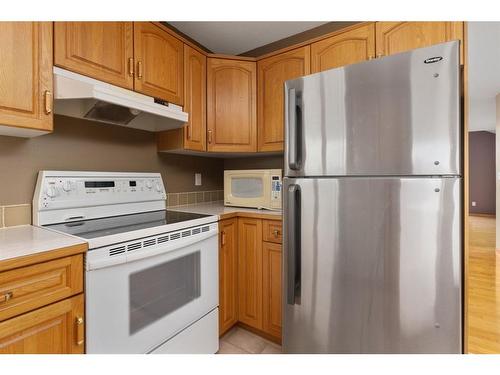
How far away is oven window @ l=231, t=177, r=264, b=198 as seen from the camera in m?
1.95

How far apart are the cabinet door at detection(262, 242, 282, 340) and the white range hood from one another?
39.8 inches

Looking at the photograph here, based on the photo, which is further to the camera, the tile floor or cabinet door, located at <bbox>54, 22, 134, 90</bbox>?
the tile floor

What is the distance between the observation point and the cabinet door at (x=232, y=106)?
198cm

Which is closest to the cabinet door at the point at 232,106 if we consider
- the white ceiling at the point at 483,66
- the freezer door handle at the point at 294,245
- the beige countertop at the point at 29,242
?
the freezer door handle at the point at 294,245

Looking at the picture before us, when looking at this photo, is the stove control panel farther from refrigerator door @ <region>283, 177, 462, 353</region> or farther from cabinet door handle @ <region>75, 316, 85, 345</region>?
refrigerator door @ <region>283, 177, 462, 353</region>

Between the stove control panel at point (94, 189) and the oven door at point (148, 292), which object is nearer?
the oven door at point (148, 292)

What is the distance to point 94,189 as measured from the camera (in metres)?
1.53

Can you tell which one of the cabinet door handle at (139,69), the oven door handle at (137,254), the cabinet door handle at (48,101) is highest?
the cabinet door handle at (139,69)

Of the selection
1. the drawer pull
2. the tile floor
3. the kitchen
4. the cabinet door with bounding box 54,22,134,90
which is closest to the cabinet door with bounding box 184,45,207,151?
the kitchen

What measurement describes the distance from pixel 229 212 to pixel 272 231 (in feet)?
1.02

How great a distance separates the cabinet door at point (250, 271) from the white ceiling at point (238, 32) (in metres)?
1.48

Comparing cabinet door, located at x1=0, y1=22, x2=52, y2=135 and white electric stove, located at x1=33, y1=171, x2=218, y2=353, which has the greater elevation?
cabinet door, located at x1=0, y1=22, x2=52, y2=135

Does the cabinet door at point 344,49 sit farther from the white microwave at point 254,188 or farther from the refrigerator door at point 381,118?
the white microwave at point 254,188
